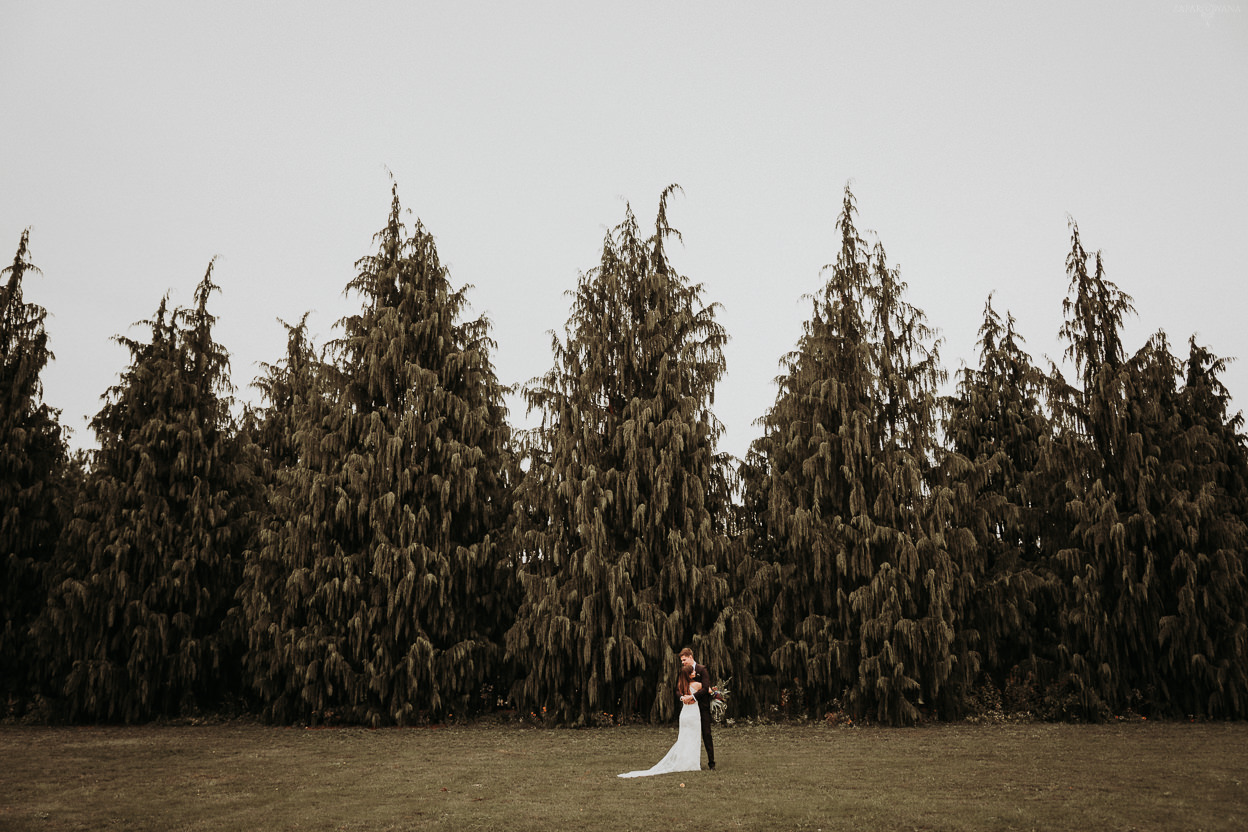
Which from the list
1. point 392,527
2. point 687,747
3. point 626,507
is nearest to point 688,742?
point 687,747

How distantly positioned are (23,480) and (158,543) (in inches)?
165

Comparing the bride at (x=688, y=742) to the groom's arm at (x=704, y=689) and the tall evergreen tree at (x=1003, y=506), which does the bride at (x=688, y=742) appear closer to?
the groom's arm at (x=704, y=689)

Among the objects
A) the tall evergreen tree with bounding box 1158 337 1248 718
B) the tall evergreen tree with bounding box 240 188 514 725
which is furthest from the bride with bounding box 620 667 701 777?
the tall evergreen tree with bounding box 1158 337 1248 718

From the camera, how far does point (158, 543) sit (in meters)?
18.6

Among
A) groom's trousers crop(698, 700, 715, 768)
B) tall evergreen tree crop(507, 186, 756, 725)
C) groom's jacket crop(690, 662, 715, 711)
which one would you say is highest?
tall evergreen tree crop(507, 186, 756, 725)

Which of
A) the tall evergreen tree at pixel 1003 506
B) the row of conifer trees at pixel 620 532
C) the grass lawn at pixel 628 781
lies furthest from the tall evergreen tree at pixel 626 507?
the tall evergreen tree at pixel 1003 506

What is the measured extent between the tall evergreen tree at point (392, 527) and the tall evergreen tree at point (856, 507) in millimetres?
6112

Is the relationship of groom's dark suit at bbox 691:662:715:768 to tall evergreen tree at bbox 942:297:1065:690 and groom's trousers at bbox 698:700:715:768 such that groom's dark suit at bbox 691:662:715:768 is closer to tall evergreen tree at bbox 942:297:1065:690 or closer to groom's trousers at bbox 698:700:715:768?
groom's trousers at bbox 698:700:715:768

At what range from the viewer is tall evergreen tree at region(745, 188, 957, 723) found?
1692 cm

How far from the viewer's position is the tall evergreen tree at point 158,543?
59.6ft

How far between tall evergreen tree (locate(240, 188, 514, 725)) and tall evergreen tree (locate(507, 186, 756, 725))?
1.25 metres

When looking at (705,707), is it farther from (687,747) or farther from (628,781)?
(628,781)

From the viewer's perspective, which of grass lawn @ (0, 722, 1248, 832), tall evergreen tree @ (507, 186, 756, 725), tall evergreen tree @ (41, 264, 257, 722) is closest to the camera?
grass lawn @ (0, 722, 1248, 832)

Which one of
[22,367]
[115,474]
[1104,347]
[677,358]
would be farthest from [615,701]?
[22,367]
